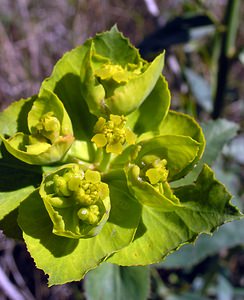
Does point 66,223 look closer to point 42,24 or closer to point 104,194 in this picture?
point 104,194

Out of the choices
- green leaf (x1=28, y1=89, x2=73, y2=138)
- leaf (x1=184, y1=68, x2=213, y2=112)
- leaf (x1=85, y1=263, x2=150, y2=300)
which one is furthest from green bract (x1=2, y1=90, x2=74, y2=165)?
leaf (x1=184, y1=68, x2=213, y2=112)

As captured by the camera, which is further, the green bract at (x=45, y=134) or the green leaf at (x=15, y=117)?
the green leaf at (x=15, y=117)

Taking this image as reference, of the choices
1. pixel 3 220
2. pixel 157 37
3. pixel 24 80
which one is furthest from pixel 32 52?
pixel 3 220

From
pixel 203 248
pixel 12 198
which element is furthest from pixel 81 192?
pixel 203 248

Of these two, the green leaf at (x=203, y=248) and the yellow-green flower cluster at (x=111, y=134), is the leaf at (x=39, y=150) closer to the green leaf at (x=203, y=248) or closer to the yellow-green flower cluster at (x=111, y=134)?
the yellow-green flower cluster at (x=111, y=134)

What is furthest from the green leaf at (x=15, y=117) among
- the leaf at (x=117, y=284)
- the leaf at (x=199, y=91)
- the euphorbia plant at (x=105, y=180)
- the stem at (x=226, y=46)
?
the leaf at (x=199, y=91)

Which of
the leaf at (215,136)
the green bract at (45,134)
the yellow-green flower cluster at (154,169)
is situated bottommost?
the leaf at (215,136)

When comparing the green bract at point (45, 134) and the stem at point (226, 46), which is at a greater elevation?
the green bract at point (45, 134)
